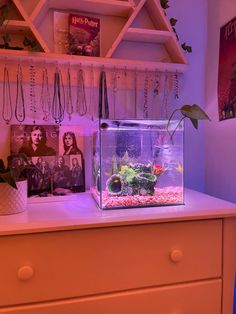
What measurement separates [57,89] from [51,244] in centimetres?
70

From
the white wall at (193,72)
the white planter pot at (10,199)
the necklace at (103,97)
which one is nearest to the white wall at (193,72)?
the white wall at (193,72)

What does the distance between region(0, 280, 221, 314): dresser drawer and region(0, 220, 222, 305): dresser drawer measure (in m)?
0.02

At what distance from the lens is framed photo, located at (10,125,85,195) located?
1.21 meters

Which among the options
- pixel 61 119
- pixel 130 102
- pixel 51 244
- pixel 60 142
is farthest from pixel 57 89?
pixel 51 244

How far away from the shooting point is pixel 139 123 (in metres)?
1.06

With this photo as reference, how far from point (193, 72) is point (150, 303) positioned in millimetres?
1100

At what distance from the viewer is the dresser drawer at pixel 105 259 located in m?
0.84

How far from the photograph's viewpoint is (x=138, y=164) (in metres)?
1.08

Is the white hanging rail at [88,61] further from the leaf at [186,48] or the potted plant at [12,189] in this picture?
the potted plant at [12,189]

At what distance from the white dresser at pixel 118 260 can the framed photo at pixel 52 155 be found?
6.4 inches

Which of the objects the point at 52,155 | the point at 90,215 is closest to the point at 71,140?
the point at 52,155

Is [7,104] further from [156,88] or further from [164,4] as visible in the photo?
[164,4]

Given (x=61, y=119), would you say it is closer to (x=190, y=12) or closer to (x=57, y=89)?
(x=57, y=89)

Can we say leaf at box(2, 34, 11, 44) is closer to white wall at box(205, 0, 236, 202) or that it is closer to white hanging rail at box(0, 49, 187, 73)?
white hanging rail at box(0, 49, 187, 73)
